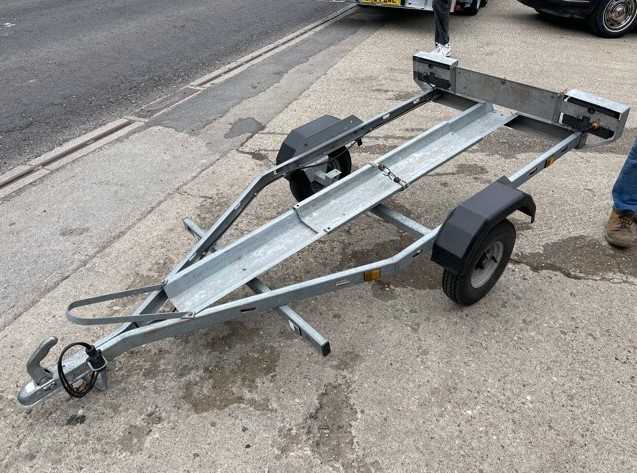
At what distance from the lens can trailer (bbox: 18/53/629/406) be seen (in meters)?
2.40

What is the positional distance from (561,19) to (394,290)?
9.13 metres

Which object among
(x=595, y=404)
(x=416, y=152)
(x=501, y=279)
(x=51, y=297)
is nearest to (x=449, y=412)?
(x=595, y=404)

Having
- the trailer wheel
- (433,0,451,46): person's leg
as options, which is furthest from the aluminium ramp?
the trailer wheel

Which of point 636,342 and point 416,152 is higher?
point 416,152

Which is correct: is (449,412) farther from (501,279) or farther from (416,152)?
(416,152)

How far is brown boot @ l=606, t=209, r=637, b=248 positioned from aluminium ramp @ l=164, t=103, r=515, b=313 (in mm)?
1064

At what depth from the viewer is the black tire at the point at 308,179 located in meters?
3.76

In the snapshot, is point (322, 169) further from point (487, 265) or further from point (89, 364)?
point (89, 364)

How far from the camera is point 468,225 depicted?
264 centimetres

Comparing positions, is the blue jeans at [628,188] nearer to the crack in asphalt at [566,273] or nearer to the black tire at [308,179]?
the crack in asphalt at [566,273]

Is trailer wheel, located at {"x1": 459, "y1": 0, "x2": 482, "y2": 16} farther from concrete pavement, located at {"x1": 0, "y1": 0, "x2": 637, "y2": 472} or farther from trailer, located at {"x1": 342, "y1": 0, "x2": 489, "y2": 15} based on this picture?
concrete pavement, located at {"x1": 0, "y1": 0, "x2": 637, "y2": 472}

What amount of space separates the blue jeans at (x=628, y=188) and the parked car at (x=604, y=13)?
21.2 feet

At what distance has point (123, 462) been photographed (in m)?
2.31

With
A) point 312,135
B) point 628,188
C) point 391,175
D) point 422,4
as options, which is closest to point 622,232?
point 628,188
